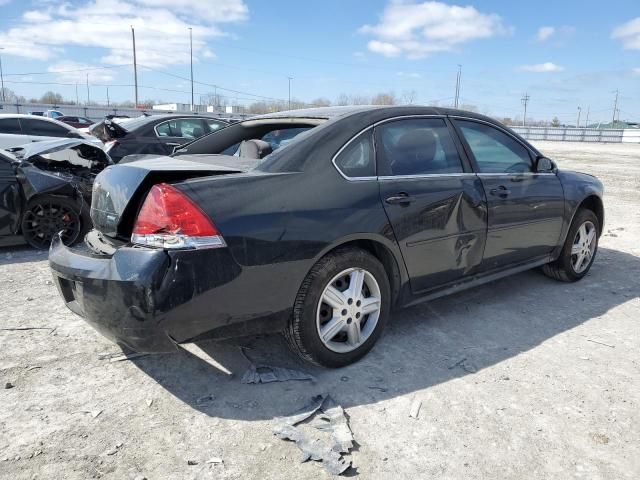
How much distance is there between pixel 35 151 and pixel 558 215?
19.3ft

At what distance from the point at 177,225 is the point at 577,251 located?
13.1ft

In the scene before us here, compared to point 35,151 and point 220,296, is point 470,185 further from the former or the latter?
point 35,151

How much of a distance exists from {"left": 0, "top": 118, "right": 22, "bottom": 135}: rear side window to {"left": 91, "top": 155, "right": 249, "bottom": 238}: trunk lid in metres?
Result: 9.22

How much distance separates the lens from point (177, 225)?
8.25ft

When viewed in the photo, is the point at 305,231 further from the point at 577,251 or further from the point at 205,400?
the point at 577,251

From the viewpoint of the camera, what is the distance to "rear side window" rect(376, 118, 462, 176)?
3318 mm

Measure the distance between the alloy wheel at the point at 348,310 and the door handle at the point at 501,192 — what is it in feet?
4.41

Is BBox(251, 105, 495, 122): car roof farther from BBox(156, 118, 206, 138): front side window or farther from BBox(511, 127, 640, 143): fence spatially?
BBox(511, 127, 640, 143): fence

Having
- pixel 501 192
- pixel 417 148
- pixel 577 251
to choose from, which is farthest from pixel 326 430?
pixel 577 251

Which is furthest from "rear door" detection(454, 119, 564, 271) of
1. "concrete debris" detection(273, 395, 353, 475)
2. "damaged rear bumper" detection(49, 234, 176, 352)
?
"damaged rear bumper" detection(49, 234, 176, 352)

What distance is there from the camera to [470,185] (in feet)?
12.2

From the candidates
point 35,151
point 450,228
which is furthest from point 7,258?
point 450,228

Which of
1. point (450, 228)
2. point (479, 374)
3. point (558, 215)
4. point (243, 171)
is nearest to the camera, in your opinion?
point (243, 171)

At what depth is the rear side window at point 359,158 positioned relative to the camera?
3.07m
